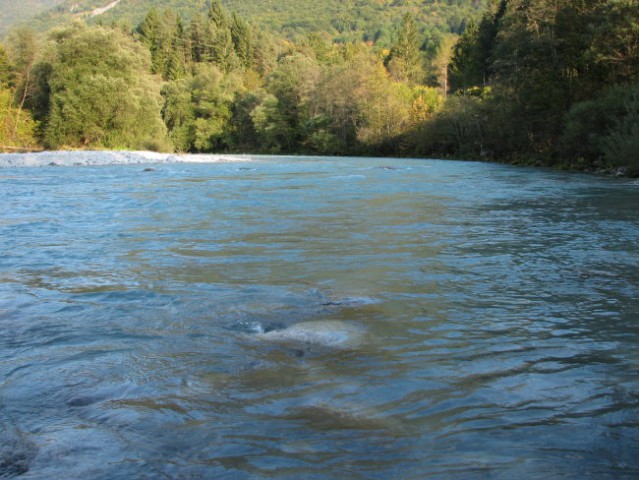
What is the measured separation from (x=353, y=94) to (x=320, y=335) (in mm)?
54404

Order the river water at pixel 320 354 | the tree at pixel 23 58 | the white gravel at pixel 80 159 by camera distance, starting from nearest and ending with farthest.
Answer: the river water at pixel 320 354 < the white gravel at pixel 80 159 < the tree at pixel 23 58

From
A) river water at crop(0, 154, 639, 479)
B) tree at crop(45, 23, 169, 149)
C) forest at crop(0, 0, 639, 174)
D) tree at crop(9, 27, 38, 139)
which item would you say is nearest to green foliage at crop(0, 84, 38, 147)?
forest at crop(0, 0, 639, 174)

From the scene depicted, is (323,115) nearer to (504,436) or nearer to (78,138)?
(78,138)

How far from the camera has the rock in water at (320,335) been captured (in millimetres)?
4574

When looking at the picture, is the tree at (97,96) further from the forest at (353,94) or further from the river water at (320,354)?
the river water at (320,354)

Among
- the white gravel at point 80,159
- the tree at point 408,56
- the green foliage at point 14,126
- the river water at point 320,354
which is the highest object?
the tree at point 408,56

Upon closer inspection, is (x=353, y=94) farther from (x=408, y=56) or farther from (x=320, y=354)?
(x=320, y=354)

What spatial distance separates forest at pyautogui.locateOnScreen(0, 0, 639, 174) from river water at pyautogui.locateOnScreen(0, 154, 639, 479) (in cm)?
1817

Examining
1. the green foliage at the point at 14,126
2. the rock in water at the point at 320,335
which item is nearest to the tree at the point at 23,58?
the green foliage at the point at 14,126

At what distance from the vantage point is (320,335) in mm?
4727

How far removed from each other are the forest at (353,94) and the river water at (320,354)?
59.6 feet

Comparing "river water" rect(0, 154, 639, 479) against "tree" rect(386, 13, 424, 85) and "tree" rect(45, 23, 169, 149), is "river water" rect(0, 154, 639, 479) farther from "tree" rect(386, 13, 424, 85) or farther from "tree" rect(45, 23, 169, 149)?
"tree" rect(386, 13, 424, 85)

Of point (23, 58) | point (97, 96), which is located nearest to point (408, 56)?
point (23, 58)

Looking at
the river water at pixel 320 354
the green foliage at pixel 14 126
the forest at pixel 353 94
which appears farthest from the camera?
the green foliage at pixel 14 126
